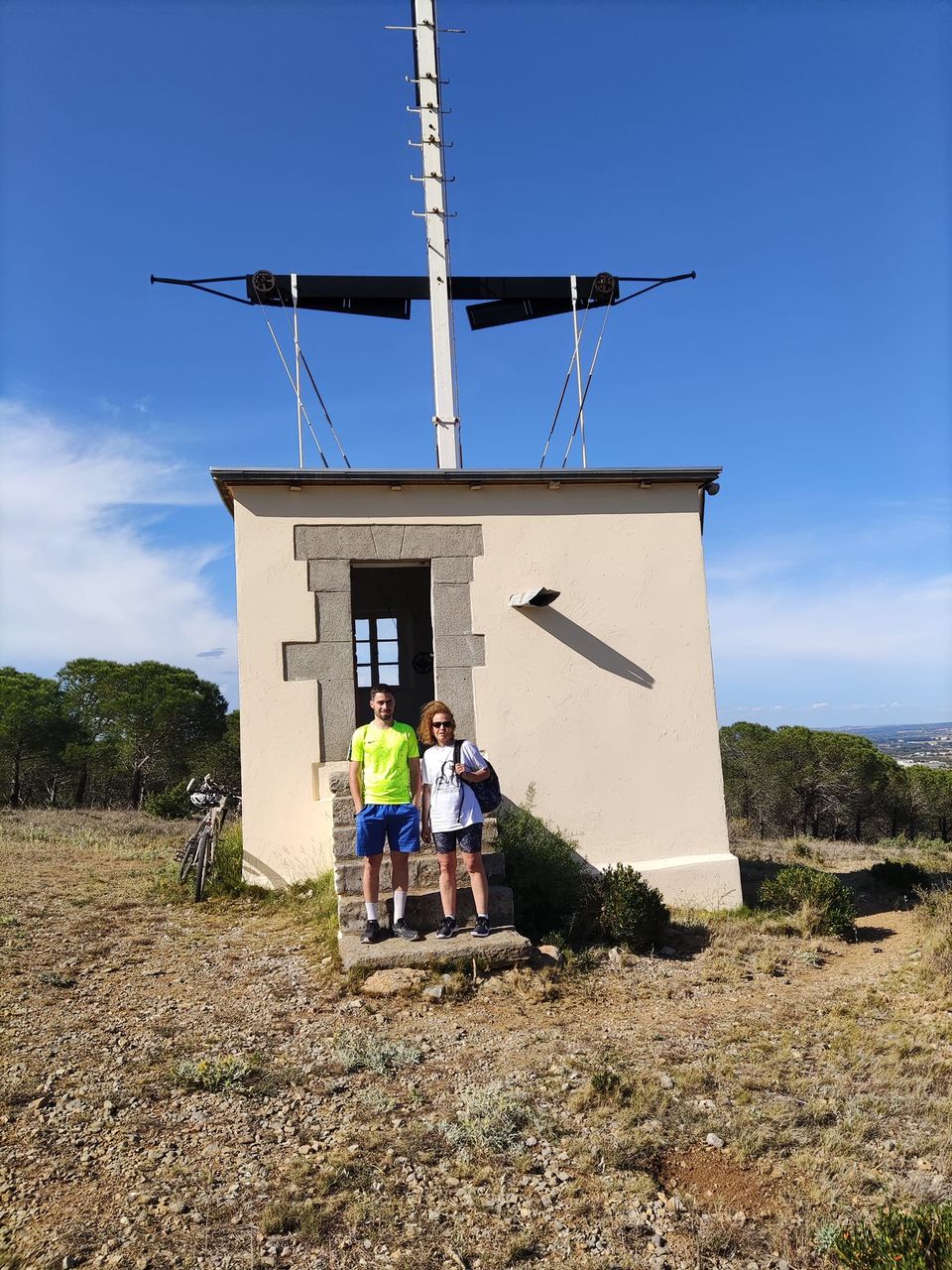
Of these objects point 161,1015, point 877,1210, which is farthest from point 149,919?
point 877,1210

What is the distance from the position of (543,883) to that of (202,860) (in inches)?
121

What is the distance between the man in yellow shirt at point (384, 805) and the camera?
5.57 m

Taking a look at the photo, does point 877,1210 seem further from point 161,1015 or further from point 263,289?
point 263,289

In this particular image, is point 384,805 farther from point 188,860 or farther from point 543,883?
point 188,860

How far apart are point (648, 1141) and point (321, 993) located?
92.9 inches

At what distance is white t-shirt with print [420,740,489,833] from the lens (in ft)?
18.1

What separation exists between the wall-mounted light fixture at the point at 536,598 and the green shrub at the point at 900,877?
18.5ft

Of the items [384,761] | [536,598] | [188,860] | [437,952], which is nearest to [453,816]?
[384,761]

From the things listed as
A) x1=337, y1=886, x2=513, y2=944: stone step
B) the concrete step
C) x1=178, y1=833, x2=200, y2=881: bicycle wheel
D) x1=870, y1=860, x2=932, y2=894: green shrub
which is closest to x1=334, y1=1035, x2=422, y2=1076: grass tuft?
the concrete step

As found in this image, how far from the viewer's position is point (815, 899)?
7371 millimetres

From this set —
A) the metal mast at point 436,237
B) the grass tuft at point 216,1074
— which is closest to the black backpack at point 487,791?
the grass tuft at point 216,1074

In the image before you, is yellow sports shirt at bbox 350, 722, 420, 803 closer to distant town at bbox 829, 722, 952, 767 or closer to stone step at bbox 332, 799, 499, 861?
stone step at bbox 332, 799, 499, 861

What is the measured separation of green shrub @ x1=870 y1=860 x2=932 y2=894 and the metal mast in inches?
277

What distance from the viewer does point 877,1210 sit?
119 inches
